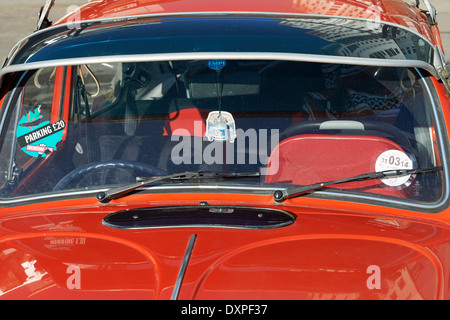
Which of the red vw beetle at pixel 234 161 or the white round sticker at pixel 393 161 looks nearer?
the red vw beetle at pixel 234 161

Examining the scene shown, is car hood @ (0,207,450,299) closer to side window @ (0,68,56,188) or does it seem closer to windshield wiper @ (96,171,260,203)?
windshield wiper @ (96,171,260,203)

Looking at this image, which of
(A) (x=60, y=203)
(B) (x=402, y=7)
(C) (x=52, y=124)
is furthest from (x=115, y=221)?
(B) (x=402, y=7)

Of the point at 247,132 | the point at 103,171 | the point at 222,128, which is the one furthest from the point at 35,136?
the point at 247,132

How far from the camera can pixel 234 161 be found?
2.77 meters

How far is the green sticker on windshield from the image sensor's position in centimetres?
295

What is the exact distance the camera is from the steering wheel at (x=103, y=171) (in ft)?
9.11

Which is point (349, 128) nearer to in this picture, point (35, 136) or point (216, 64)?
point (216, 64)

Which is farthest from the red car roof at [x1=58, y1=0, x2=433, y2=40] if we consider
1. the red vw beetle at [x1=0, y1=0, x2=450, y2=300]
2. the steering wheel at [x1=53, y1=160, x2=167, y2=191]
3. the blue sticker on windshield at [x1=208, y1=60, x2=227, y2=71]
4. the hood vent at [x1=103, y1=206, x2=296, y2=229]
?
the hood vent at [x1=103, y1=206, x2=296, y2=229]

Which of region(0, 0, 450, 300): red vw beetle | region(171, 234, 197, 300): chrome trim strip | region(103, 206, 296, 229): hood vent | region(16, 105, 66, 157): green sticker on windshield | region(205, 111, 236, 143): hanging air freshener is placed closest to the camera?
region(171, 234, 197, 300): chrome trim strip

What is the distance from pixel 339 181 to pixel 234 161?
0.45 m

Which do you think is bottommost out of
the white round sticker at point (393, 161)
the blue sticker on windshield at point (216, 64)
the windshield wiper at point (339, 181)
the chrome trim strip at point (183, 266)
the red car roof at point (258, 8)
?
the chrome trim strip at point (183, 266)

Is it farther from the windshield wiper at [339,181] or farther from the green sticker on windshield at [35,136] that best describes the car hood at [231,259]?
the green sticker on windshield at [35,136]
